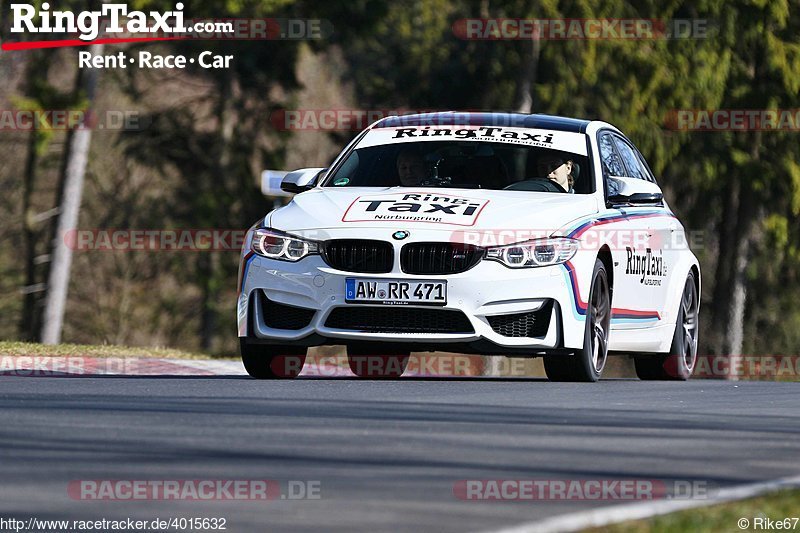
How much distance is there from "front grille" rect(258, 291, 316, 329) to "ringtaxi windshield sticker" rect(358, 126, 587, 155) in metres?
1.94

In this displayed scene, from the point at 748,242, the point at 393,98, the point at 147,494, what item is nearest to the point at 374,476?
the point at 147,494

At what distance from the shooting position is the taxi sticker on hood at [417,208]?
1159cm

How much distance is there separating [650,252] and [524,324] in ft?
7.55

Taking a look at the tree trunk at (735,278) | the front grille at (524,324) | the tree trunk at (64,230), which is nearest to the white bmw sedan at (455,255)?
the front grille at (524,324)

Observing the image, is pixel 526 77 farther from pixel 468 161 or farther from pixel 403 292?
pixel 403 292

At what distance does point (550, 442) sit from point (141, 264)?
3781 cm

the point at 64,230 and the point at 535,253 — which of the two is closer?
the point at 535,253

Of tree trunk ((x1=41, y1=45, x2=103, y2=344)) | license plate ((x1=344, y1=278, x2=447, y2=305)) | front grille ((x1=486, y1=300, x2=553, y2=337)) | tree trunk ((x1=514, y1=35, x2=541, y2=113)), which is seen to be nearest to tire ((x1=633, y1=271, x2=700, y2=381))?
front grille ((x1=486, y1=300, x2=553, y2=337))

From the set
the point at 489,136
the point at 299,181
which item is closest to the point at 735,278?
the point at 489,136

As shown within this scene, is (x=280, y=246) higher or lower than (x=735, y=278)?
higher

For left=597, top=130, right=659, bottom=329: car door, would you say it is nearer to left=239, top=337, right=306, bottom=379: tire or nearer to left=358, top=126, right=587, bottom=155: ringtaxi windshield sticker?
left=358, top=126, right=587, bottom=155: ringtaxi windshield sticker

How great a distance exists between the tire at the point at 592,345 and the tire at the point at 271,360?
1688 mm

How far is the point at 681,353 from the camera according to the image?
14.5 m

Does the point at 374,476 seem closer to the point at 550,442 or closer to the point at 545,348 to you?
the point at 550,442
